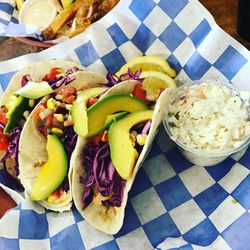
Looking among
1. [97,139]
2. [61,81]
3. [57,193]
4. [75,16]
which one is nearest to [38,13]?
[75,16]

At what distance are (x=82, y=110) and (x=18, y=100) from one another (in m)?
0.37

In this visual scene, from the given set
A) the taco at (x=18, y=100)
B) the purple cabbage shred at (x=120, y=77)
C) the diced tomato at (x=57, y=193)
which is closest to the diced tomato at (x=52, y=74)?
the taco at (x=18, y=100)

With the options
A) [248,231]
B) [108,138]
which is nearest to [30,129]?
[108,138]

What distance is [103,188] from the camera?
74.7 inches

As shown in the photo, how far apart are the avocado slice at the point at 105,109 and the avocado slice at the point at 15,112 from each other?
39cm

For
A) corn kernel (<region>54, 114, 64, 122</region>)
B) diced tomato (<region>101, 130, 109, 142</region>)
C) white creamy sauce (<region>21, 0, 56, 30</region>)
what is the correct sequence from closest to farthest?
1. diced tomato (<region>101, 130, 109, 142</region>)
2. corn kernel (<region>54, 114, 64, 122</region>)
3. white creamy sauce (<region>21, 0, 56, 30</region>)

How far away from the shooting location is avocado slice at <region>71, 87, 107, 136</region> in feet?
6.08

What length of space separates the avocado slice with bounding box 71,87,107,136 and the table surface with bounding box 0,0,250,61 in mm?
719

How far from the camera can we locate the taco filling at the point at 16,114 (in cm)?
207

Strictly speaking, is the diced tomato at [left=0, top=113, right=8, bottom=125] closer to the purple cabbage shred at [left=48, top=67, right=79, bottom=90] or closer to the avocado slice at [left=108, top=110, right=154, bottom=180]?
the purple cabbage shred at [left=48, top=67, right=79, bottom=90]

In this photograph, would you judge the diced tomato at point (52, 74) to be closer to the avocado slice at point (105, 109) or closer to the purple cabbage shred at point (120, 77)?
the purple cabbage shred at point (120, 77)

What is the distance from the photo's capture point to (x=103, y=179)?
6.21 feet

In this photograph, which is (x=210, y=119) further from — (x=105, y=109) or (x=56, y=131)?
(x=56, y=131)

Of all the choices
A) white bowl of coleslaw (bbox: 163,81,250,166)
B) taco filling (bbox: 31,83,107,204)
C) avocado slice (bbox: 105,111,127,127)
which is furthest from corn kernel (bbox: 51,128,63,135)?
white bowl of coleslaw (bbox: 163,81,250,166)
